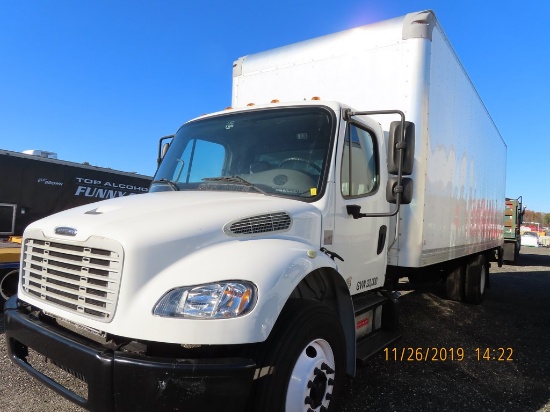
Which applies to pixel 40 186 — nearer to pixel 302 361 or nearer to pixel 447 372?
pixel 302 361

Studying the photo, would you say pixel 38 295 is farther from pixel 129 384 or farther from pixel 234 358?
pixel 234 358

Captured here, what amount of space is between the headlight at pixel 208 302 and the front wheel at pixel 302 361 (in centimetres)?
30

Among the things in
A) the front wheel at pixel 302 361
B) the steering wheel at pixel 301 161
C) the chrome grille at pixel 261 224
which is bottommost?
the front wheel at pixel 302 361

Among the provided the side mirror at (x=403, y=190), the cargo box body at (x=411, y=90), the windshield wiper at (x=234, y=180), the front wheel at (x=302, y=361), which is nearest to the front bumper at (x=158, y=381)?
the front wheel at (x=302, y=361)

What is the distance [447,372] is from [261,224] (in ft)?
9.55

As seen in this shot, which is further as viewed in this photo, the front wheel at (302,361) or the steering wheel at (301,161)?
the steering wheel at (301,161)

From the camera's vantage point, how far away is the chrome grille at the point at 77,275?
206 cm

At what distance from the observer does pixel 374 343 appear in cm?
365

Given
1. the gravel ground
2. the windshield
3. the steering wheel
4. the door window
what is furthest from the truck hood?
the gravel ground

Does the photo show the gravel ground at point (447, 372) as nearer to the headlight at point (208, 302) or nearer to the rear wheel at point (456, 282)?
the rear wheel at point (456, 282)

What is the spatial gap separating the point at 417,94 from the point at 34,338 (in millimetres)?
3677

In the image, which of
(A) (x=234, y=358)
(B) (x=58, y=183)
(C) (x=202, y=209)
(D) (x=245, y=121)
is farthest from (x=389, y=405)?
(B) (x=58, y=183)

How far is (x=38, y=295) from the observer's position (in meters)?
2.52

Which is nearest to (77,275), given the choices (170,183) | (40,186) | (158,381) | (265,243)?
(158,381)
